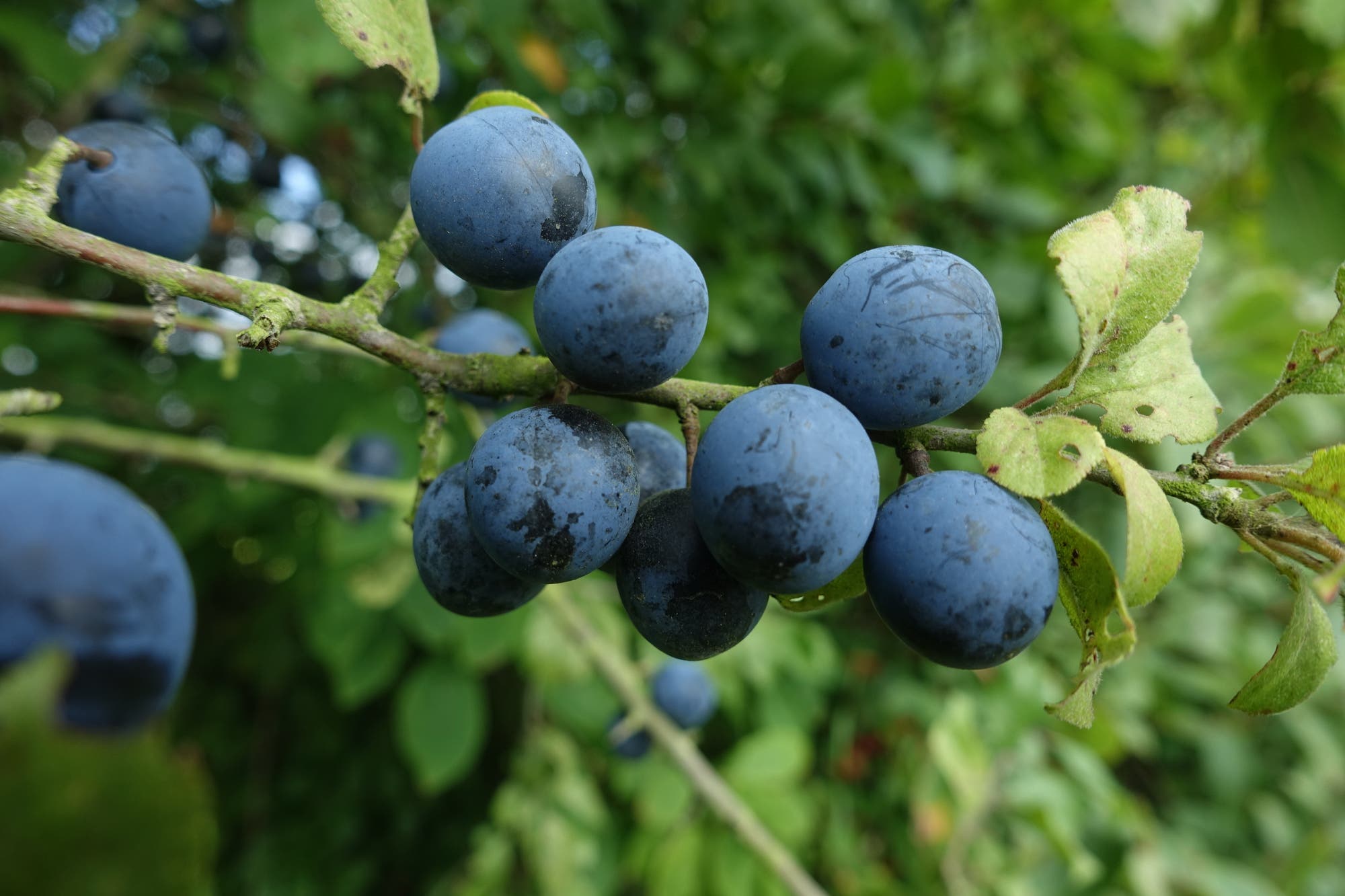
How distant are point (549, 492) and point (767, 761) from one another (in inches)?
76.3

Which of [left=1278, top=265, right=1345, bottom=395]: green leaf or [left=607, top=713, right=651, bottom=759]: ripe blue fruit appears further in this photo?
[left=607, top=713, right=651, bottom=759]: ripe blue fruit

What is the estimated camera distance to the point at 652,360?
836mm

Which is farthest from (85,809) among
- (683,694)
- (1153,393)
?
(683,694)

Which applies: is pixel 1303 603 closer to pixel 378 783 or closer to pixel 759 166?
pixel 759 166

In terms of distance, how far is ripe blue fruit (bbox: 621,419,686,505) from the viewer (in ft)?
3.44

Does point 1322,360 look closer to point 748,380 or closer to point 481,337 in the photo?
point 481,337

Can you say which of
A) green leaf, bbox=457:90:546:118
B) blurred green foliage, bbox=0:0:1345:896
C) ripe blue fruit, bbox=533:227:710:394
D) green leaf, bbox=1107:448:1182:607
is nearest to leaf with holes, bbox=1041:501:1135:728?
green leaf, bbox=1107:448:1182:607

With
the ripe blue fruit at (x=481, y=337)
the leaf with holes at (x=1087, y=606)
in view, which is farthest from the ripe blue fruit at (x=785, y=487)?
the ripe blue fruit at (x=481, y=337)

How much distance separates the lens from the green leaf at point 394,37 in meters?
0.97

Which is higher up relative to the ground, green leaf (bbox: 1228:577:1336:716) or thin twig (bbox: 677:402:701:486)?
green leaf (bbox: 1228:577:1336:716)

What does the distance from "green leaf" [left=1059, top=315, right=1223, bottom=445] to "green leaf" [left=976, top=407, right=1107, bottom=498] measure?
0.13 metres

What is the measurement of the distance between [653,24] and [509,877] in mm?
2951

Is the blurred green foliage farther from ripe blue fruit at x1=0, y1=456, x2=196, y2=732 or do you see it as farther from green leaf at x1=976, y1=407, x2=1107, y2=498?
green leaf at x1=976, y1=407, x2=1107, y2=498

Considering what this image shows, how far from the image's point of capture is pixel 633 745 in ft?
8.29
